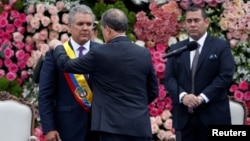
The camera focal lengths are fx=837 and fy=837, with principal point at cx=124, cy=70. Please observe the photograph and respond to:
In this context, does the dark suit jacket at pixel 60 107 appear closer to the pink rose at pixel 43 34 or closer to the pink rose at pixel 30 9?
the pink rose at pixel 43 34

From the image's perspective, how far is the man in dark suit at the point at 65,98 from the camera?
5883mm

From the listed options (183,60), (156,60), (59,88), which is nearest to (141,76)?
(59,88)

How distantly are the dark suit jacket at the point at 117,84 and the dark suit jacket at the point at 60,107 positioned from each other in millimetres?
273

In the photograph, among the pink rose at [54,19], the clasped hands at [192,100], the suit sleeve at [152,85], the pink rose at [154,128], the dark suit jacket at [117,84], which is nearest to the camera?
the dark suit jacket at [117,84]

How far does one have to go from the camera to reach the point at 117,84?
5.55 metres

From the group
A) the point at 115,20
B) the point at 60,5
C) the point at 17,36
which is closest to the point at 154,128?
the point at 60,5

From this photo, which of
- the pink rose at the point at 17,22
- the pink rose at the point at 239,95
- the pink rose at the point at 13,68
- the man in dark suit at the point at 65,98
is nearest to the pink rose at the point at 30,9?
the pink rose at the point at 17,22

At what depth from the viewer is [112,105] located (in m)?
5.57

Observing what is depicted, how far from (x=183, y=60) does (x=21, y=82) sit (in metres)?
2.12

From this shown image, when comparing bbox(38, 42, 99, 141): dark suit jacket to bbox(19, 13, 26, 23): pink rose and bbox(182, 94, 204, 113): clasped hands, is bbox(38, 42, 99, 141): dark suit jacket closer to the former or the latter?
bbox(182, 94, 204, 113): clasped hands

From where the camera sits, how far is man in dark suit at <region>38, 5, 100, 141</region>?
5883mm

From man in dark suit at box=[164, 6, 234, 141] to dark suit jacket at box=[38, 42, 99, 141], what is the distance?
985mm

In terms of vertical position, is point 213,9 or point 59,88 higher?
point 213,9

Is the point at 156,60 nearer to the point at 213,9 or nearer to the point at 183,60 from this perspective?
the point at 213,9
